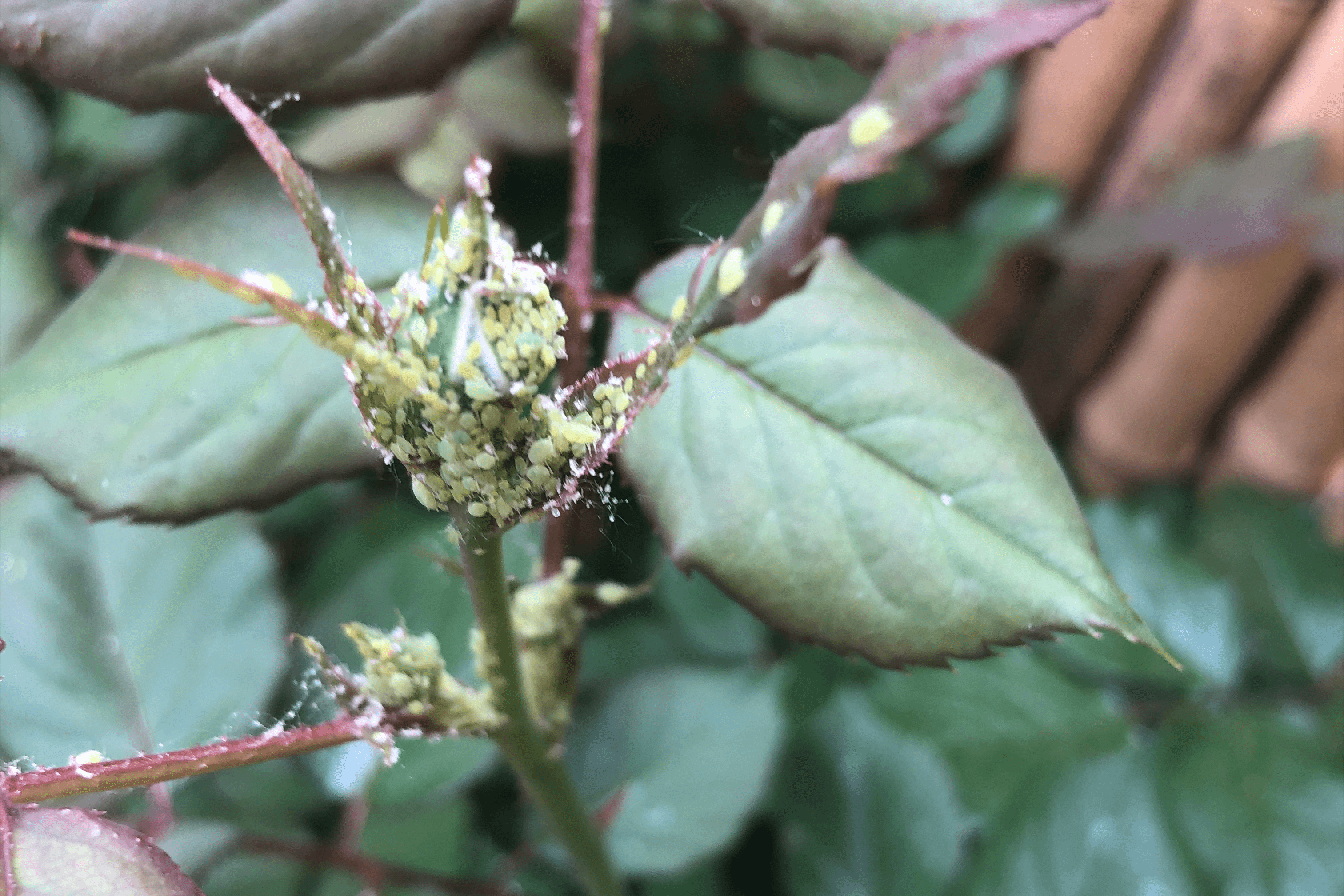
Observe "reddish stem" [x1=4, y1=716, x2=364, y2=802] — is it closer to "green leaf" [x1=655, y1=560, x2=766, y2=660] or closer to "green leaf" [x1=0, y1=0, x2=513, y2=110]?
"green leaf" [x1=0, y1=0, x2=513, y2=110]

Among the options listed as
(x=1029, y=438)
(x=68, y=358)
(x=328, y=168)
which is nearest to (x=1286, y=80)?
(x=1029, y=438)

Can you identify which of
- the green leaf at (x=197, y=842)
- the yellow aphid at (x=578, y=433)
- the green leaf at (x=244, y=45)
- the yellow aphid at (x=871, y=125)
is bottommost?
the green leaf at (x=197, y=842)

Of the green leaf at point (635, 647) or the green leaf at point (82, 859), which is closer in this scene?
the green leaf at point (82, 859)

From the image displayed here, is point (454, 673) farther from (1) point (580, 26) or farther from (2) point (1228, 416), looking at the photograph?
(2) point (1228, 416)

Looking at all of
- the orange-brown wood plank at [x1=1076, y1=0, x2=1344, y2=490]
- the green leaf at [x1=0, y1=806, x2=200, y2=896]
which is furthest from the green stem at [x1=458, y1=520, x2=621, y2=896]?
the orange-brown wood plank at [x1=1076, y1=0, x2=1344, y2=490]

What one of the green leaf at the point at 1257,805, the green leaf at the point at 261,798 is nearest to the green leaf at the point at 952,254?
the green leaf at the point at 1257,805

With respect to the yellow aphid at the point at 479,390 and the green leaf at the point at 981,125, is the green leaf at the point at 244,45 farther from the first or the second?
the green leaf at the point at 981,125

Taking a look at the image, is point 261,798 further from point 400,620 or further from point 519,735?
point 519,735
